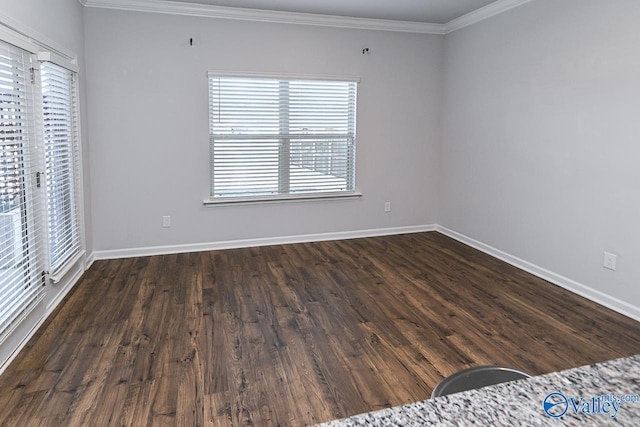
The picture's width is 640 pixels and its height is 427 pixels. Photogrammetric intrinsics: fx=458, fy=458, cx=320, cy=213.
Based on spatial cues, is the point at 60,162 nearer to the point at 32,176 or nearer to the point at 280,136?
the point at 32,176

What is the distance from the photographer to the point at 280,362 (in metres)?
2.72

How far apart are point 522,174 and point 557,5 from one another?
1.50 metres

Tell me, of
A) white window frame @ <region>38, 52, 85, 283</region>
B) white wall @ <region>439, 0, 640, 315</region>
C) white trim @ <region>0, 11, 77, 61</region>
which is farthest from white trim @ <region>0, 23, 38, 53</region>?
white wall @ <region>439, 0, 640, 315</region>

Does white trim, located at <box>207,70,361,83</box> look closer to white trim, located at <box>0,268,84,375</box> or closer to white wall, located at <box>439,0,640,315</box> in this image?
white wall, located at <box>439,0,640,315</box>

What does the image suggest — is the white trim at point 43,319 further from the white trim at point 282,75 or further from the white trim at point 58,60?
the white trim at point 282,75

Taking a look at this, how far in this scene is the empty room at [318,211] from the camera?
245 centimetres

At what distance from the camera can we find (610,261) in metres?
3.56

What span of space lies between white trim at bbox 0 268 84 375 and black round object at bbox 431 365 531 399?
260 cm

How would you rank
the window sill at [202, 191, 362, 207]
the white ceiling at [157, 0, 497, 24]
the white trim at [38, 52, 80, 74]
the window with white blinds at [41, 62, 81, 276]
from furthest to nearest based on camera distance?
the window sill at [202, 191, 362, 207] → the white ceiling at [157, 0, 497, 24] → the window with white blinds at [41, 62, 81, 276] → the white trim at [38, 52, 80, 74]

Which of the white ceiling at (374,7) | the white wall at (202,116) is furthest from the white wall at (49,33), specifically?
the white ceiling at (374,7)

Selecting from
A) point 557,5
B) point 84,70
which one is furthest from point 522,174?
point 84,70

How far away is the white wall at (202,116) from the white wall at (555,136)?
0.68 meters

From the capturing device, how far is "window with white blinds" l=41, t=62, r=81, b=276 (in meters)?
3.40

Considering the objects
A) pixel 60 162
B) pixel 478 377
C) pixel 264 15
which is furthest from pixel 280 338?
pixel 264 15
